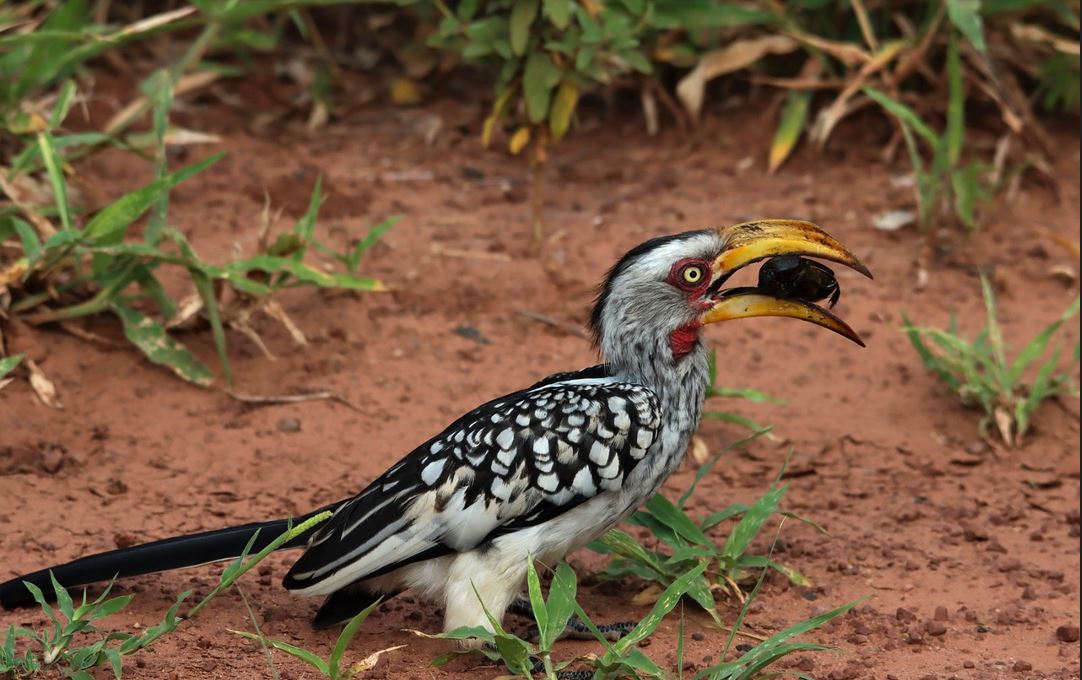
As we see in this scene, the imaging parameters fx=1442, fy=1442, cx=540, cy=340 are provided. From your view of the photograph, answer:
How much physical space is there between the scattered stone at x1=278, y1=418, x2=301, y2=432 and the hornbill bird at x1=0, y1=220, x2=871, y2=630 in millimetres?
988

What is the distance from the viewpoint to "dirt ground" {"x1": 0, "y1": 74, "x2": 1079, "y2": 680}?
397 cm

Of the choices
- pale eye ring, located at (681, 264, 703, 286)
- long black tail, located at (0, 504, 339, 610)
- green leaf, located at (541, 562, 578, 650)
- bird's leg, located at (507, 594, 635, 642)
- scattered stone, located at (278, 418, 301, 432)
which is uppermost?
pale eye ring, located at (681, 264, 703, 286)

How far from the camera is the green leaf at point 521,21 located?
214 inches

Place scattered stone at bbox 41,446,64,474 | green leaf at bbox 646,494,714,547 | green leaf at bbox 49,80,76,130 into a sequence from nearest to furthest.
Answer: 1. green leaf at bbox 646,494,714,547
2. scattered stone at bbox 41,446,64,474
3. green leaf at bbox 49,80,76,130

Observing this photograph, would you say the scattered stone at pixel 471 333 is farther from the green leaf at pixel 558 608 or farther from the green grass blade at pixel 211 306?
the green leaf at pixel 558 608

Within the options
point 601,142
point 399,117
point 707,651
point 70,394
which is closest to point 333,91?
point 399,117

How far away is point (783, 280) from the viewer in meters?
3.84

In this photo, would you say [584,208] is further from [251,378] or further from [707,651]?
[707,651]

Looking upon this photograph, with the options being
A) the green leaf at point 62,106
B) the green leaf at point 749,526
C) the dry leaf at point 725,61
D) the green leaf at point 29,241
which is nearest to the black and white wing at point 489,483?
the green leaf at point 749,526

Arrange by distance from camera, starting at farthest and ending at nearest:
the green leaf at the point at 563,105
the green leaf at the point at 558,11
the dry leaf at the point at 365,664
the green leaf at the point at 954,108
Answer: the green leaf at the point at 954,108 < the green leaf at the point at 563,105 < the green leaf at the point at 558,11 < the dry leaf at the point at 365,664

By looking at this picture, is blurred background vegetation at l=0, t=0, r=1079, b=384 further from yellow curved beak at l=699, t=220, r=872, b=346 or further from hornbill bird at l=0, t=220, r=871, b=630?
yellow curved beak at l=699, t=220, r=872, b=346

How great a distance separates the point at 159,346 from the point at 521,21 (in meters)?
1.81

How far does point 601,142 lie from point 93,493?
3.30 meters

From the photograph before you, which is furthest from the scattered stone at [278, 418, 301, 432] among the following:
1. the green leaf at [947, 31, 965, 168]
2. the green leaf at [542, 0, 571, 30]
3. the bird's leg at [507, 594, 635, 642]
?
the green leaf at [947, 31, 965, 168]
